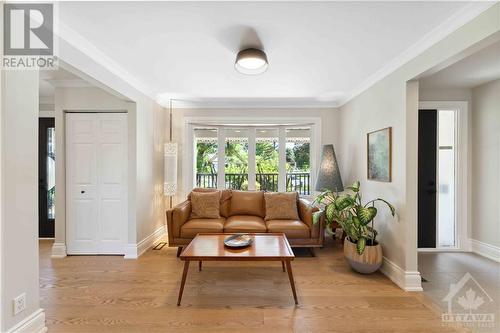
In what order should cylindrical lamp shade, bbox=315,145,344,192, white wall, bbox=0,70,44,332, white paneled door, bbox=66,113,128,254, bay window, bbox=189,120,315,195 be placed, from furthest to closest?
bay window, bbox=189,120,315,195 < cylindrical lamp shade, bbox=315,145,344,192 < white paneled door, bbox=66,113,128,254 < white wall, bbox=0,70,44,332

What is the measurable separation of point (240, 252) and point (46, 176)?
4.02 metres

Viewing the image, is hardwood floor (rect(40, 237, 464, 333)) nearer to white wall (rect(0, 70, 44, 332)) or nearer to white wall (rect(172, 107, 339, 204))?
white wall (rect(0, 70, 44, 332))

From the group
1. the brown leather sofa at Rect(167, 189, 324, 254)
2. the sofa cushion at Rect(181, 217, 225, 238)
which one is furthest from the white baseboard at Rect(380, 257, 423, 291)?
the sofa cushion at Rect(181, 217, 225, 238)

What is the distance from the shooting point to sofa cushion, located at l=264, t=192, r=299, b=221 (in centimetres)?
383

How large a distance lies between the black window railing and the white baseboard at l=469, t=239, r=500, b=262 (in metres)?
2.52

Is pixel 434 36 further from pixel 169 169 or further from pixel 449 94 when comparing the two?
pixel 169 169

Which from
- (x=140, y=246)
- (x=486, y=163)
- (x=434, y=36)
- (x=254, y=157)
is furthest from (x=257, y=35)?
(x=486, y=163)

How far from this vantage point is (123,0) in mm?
1783

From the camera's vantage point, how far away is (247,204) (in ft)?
13.6

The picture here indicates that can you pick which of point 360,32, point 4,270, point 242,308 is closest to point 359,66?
point 360,32

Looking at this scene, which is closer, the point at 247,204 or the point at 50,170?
the point at 247,204

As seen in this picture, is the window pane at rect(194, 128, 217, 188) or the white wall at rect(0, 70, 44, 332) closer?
the white wall at rect(0, 70, 44, 332)

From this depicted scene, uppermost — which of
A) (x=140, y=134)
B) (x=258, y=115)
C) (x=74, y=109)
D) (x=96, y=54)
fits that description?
(x=96, y=54)

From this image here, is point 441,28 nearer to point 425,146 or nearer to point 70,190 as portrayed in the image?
point 425,146
